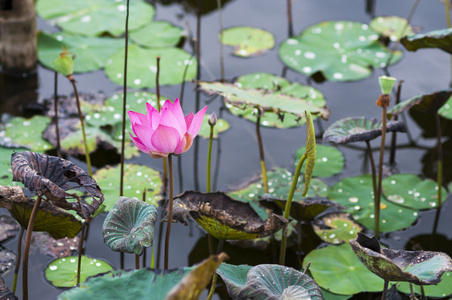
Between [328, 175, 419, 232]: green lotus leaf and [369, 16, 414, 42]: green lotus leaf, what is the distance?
1491mm

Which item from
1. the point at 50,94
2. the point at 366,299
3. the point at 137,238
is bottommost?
the point at 366,299

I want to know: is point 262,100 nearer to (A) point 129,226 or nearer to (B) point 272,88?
(B) point 272,88

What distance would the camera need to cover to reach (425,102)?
7.12 ft

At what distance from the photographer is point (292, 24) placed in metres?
3.72

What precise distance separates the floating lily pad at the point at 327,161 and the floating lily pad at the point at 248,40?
1.02 metres

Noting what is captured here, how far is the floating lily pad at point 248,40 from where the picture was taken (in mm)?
3490

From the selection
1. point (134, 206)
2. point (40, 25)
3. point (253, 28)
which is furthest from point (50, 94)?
point (134, 206)

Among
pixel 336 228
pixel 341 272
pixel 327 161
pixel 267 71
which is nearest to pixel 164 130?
pixel 341 272

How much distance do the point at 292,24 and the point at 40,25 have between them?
179 centimetres

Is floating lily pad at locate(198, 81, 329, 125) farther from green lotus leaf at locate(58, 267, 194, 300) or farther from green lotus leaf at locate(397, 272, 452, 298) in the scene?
green lotus leaf at locate(58, 267, 194, 300)

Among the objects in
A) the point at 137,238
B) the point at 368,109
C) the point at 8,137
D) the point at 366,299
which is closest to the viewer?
the point at 137,238

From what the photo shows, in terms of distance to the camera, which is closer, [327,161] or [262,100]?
[262,100]

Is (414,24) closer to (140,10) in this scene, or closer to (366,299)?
(140,10)

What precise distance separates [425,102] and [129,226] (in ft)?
4.45
